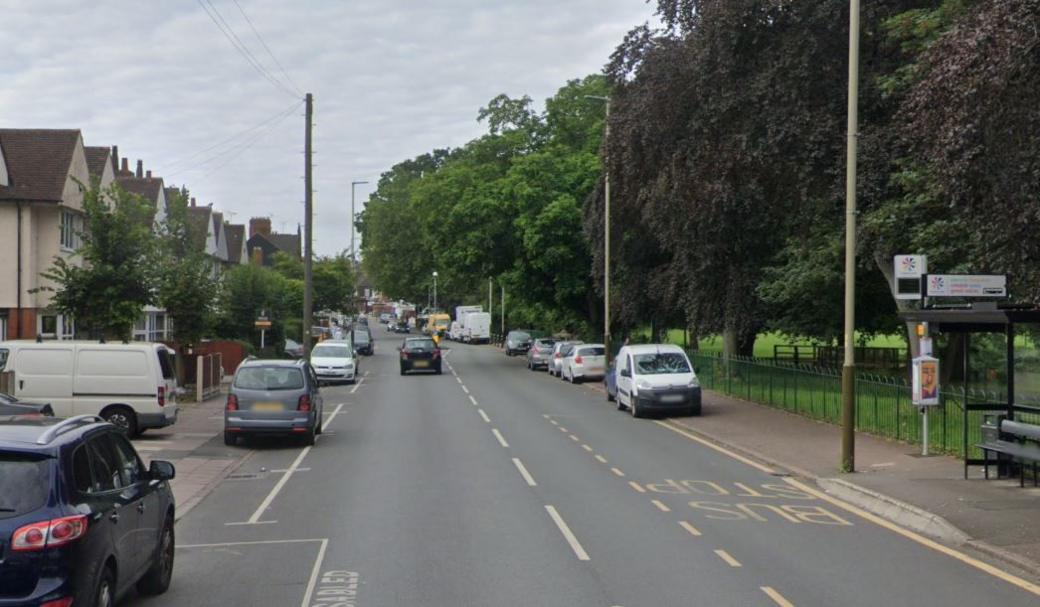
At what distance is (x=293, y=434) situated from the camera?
21453 millimetres

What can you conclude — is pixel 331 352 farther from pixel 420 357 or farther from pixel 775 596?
pixel 775 596

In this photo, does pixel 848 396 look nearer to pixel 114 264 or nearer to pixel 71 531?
pixel 71 531

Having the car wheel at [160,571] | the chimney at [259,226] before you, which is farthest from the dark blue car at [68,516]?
the chimney at [259,226]

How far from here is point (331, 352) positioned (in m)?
43.5

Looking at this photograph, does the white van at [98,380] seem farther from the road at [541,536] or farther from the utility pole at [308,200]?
the utility pole at [308,200]

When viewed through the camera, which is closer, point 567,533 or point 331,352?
point 567,533

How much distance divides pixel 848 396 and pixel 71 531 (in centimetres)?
1257

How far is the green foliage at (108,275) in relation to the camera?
27.8 meters

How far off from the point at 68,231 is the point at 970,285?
96.2 ft

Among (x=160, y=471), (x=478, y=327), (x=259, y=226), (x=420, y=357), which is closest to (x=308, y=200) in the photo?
(x=420, y=357)

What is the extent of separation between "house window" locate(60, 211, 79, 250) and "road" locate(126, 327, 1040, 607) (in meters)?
17.5

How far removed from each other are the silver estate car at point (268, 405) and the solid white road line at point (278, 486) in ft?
2.06

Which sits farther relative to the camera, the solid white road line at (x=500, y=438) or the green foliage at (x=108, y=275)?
the green foliage at (x=108, y=275)

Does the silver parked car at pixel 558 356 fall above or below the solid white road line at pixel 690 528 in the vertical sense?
above
